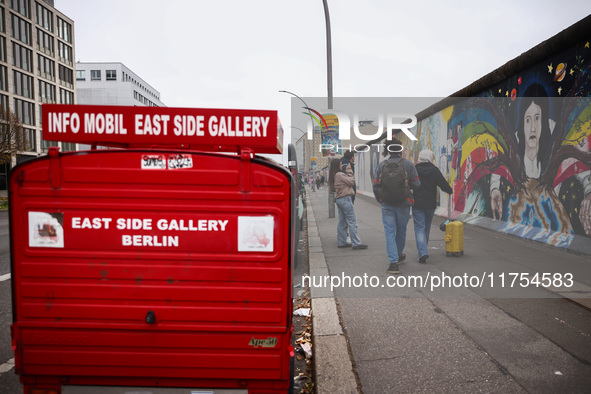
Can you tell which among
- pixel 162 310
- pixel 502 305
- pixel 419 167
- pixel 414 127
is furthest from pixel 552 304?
pixel 414 127

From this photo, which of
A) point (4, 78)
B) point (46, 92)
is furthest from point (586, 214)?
point (46, 92)

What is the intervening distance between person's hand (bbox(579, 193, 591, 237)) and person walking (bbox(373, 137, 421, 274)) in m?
2.99

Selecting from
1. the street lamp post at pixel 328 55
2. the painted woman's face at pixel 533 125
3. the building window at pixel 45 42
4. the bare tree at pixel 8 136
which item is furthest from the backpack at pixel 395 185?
the building window at pixel 45 42

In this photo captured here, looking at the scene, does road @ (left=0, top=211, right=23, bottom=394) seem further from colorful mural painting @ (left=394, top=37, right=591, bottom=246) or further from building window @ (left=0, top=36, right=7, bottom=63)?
building window @ (left=0, top=36, right=7, bottom=63)

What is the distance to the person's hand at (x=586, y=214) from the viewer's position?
7.11 meters

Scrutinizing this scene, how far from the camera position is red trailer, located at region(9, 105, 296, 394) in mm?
2324

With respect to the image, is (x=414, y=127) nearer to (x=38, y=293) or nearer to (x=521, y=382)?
(x=521, y=382)

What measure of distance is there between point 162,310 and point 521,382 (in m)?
2.73

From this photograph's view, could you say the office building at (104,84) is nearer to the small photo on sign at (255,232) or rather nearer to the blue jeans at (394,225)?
the blue jeans at (394,225)

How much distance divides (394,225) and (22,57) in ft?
168

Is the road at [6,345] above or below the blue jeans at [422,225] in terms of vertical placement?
below

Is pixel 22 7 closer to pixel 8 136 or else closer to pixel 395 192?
pixel 8 136

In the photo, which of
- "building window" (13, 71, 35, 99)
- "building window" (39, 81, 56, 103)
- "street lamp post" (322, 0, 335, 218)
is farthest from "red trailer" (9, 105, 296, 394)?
"building window" (39, 81, 56, 103)

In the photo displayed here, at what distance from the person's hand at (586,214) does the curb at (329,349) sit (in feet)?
15.5
